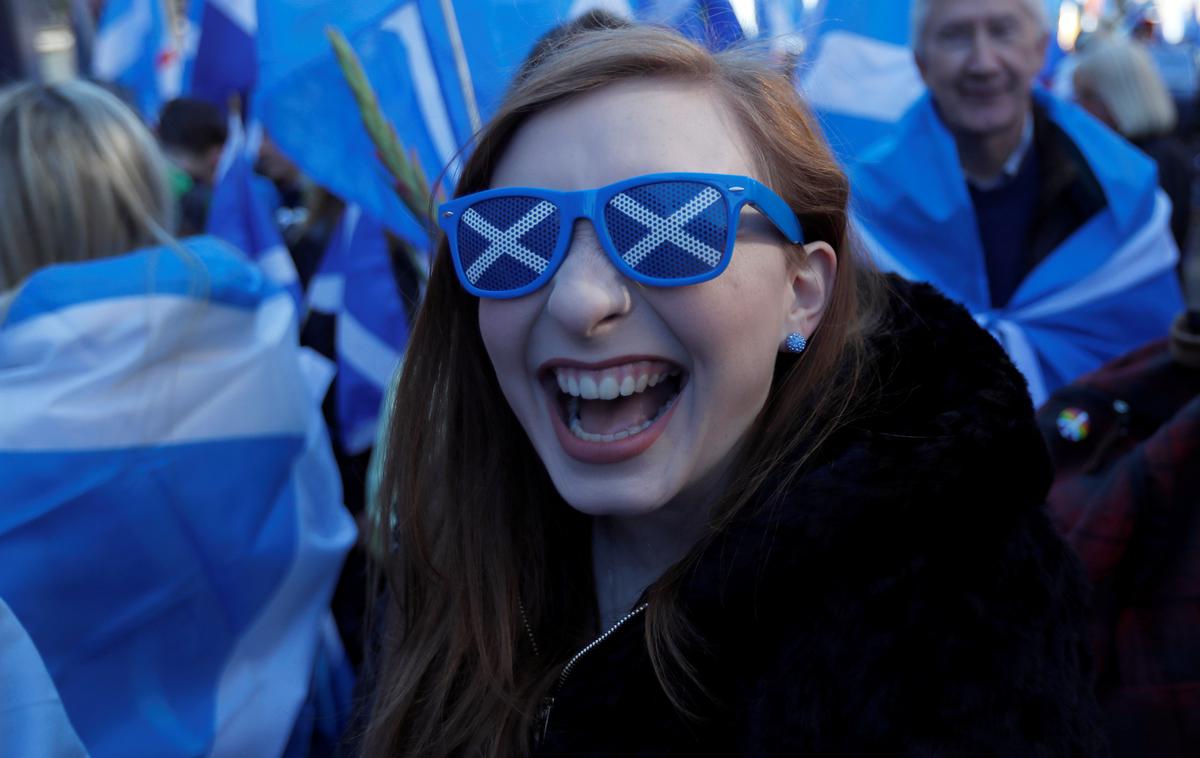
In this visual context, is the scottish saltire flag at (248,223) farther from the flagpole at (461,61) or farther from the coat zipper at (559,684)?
the coat zipper at (559,684)

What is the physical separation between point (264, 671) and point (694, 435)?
1.23 metres

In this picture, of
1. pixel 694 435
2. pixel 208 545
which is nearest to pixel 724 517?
pixel 694 435

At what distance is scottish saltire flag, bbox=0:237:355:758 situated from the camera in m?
1.87

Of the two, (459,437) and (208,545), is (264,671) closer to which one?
(208,545)

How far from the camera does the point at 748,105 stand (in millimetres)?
1375

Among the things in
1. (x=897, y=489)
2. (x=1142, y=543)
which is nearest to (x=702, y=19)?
(x=897, y=489)

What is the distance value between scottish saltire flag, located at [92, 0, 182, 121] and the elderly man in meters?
5.04

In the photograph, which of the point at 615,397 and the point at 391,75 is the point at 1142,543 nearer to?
the point at 615,397

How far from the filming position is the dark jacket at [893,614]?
3.64 ft

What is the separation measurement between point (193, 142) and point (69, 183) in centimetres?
305

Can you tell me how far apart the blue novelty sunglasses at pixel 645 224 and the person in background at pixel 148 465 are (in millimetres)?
1031

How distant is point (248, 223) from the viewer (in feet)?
14.2

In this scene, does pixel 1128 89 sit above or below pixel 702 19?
below

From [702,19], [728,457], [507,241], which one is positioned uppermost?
[702,19]
